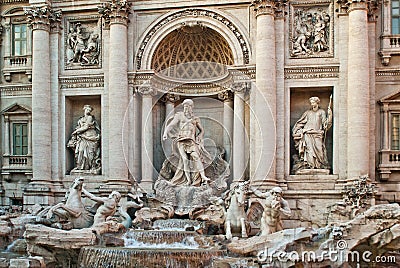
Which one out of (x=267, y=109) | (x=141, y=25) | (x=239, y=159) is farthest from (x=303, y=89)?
(x=141, y=25)

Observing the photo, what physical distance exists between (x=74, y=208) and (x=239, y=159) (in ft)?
18.7

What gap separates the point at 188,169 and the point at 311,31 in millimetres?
6262

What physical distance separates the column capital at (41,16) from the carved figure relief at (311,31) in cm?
849

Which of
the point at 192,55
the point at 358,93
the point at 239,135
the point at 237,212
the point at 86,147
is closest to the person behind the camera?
the point at 237,212

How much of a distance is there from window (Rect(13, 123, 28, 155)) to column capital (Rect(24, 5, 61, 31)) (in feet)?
12.5

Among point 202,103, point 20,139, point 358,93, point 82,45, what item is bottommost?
point 20,139

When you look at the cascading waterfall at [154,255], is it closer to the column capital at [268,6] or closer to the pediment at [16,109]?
the column capital at [268,6]

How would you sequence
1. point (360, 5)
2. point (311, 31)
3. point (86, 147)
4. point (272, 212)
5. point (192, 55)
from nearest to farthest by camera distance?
point (272, 212), point (360, 5), point (311, 31), point (86, 147), point (192, 55)

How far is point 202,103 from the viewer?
22953 mm

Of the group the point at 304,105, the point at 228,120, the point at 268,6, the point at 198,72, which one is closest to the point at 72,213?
the point at 228,120

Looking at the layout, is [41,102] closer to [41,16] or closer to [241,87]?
[41,16]

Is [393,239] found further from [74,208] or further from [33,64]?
[33,64]

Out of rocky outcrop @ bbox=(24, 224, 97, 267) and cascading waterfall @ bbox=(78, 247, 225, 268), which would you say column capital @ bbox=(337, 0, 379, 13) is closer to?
cascading waterfall @ bbox=(78, 247, 225, 268)

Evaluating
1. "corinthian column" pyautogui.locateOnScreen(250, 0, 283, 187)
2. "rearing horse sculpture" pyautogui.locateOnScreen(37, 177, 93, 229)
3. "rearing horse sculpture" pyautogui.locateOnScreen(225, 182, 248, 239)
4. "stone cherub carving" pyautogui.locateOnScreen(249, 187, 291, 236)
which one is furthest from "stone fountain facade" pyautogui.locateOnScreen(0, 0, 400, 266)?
"stone cherub carving" pyautogui.locateOnScreen(249, 187, 291, 236)
